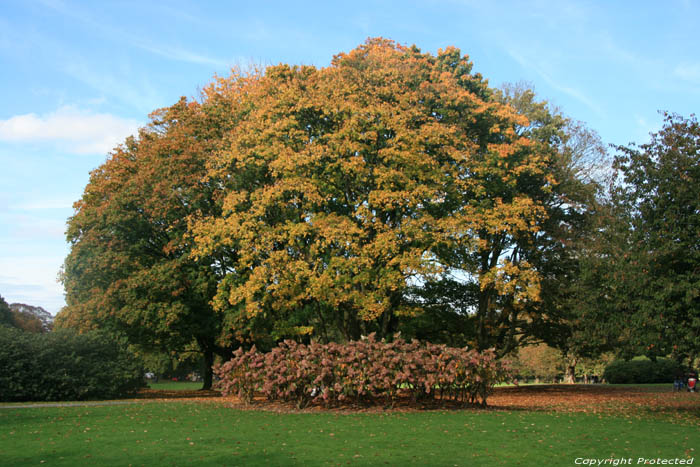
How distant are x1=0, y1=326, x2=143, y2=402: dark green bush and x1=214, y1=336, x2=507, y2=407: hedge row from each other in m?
7.64

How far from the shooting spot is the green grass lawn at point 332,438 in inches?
333

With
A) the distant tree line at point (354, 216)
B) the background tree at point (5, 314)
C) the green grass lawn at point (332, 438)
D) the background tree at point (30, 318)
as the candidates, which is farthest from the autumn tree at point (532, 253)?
the background tree at point (5, 314)

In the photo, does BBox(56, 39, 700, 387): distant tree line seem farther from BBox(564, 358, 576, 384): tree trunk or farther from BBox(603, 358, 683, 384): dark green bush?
BBox(564, 358, 576, 384): tree trunk

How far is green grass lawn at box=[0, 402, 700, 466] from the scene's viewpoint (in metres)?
8.46

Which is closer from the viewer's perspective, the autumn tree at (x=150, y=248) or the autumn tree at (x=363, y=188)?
the autumn tree at (x=363, y=188)

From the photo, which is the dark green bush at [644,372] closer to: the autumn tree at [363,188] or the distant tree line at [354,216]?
the distant tree line at [354,216]

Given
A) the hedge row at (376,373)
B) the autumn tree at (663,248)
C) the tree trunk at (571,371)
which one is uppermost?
the autumn tree at (663,248)

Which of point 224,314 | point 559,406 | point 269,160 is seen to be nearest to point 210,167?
point 269,160

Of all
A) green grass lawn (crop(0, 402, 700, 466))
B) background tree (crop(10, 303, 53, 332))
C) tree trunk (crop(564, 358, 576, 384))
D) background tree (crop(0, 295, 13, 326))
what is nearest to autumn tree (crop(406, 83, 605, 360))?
green grass lawn (crop(0, 402, 700, 466))

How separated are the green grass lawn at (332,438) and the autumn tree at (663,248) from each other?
7.18 feet

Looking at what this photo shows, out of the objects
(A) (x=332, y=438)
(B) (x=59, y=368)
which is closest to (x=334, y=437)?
(A) (x=332, y=438)

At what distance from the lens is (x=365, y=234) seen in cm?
2053

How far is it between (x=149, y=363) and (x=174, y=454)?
32.8 m

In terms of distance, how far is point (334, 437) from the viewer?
34.6 feet
